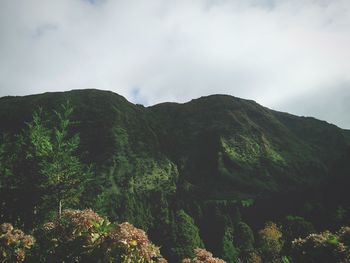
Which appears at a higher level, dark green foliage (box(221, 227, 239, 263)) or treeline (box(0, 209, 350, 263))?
treeline (box(0, 209, 350, 263))

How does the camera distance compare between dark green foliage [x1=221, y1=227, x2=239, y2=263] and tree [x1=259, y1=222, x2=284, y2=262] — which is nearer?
dark green foliage [x1=221, y1=227, x2=239, y2=263]

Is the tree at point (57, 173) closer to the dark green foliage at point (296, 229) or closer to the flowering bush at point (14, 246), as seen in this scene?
the flowering bush at point (14, 246)

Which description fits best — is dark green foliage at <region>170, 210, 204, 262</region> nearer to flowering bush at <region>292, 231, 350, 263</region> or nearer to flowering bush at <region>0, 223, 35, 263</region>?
flowering bush at <region>292, 231, 350, 263</region>

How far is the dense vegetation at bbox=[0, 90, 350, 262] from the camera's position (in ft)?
135

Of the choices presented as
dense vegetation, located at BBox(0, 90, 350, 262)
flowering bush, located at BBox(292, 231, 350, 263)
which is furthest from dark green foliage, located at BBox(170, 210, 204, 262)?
flowering bush, located at BBox(292, 231, 350, 263)

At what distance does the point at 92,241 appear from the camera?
10984 mm

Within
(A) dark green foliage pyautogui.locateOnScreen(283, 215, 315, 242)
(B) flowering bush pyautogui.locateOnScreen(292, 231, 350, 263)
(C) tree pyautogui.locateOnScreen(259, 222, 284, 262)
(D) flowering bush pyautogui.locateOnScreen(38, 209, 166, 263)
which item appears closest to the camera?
(D) flowering bush pyautogui.locateOnScreen(38, 209, 166, 263)

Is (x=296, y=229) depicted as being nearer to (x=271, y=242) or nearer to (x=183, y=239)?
(x=271, y=242)

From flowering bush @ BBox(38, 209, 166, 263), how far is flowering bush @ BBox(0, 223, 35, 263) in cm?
163

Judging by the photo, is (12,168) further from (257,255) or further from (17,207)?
(257,255)

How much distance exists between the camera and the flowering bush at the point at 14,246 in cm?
1305

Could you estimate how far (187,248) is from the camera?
7375 centimetres

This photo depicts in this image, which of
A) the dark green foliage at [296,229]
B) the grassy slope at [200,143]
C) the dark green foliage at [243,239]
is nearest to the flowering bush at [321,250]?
the dark green foliage at [296,229]

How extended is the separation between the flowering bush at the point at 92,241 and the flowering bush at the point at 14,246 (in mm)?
1627
